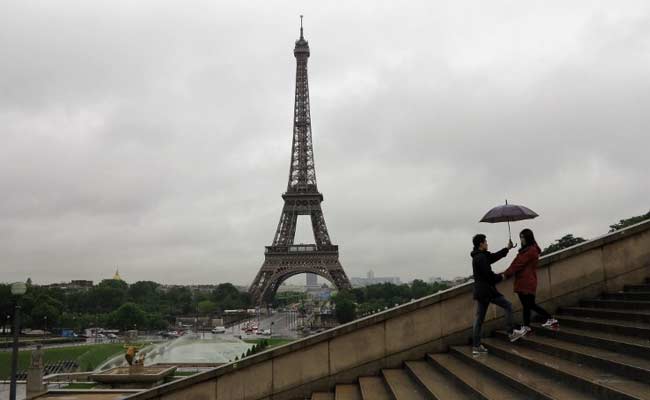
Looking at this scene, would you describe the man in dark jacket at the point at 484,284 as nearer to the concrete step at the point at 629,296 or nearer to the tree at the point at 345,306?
the concrete step at the point at 629,296

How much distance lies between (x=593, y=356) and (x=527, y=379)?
0.88m

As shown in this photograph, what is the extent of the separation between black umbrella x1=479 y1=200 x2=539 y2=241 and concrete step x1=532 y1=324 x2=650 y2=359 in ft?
6.80

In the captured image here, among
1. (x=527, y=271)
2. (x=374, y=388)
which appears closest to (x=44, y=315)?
(x=374, y=388)

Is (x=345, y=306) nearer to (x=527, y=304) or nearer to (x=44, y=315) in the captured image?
(x=44, y=315)

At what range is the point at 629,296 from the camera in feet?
29.5

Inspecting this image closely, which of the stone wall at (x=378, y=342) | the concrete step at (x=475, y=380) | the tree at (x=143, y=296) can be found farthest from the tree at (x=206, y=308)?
the concrete step at (x=475, y=380)

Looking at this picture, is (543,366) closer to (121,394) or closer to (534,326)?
(534,326)

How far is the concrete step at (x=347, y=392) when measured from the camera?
8391mm

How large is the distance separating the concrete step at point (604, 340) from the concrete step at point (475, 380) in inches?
56.9

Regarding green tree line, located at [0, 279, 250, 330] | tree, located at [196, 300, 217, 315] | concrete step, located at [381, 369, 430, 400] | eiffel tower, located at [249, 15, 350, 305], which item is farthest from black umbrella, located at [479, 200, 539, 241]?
tree, located at [196, 300, 217, 315]

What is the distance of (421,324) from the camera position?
974cm

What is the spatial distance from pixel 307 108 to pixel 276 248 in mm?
23529

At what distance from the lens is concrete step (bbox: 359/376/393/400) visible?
7906 mm

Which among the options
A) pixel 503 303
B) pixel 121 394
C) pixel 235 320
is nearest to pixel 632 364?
pixel 503 303
